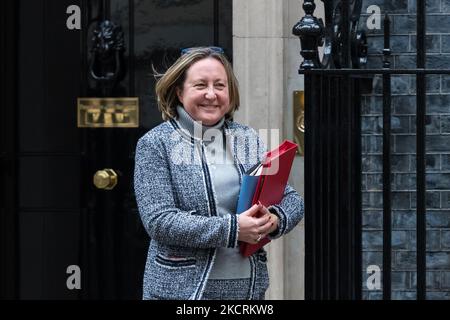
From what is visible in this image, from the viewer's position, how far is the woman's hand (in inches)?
140

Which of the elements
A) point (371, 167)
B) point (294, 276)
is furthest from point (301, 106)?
point (294, 276)

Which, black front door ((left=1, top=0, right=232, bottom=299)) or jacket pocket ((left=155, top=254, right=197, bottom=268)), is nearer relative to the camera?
jacket pocket ((left=155, top=254, right=197, bottom=268))

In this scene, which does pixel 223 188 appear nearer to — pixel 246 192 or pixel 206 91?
pixel 246 192

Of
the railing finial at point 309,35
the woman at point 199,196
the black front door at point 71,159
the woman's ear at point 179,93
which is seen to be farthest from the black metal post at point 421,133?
the black front door at point 71,159

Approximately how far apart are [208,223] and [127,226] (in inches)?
88.4

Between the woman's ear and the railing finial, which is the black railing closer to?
the railing finial

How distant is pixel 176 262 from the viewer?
3.63m

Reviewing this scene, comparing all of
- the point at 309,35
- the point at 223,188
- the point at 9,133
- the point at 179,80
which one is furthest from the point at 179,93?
the point at 9,133

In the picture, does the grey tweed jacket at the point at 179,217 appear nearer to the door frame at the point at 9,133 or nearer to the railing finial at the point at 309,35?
the railing finial at the point at 309,35

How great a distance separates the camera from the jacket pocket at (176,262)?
3.62 m

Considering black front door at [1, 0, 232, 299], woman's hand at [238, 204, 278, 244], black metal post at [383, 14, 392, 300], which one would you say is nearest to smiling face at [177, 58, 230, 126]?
woman's hand at [238, 204, 278, 244]

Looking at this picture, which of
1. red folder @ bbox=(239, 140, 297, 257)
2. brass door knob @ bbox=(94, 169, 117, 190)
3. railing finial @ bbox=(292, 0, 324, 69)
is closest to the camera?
red folder @ bbox=(239, 140, 297, 257)

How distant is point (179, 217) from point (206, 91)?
1.37 ft

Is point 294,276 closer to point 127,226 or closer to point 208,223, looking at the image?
point 127,226
